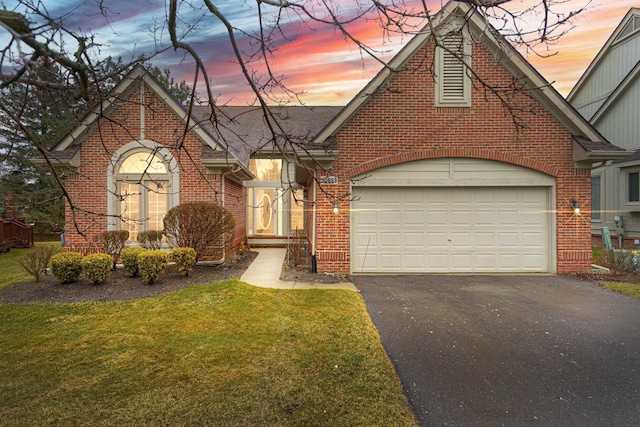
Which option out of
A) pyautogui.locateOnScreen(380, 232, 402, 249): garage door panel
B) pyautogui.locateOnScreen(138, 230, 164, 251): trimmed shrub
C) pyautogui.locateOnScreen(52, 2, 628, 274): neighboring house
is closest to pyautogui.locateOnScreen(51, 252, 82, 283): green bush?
pyautogui.locateOnScreen(138, 230, 164, 251): trimmed shrub

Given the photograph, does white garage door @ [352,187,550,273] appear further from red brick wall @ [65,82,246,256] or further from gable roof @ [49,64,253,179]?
red brick wall @ [65,82,246,256]

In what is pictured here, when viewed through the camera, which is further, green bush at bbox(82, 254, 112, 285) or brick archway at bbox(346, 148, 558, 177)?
brick archway at bbox(346, 148, 558, 177)

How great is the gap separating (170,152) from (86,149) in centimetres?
245

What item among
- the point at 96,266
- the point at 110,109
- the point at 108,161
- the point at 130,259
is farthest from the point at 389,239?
the point at 110,109

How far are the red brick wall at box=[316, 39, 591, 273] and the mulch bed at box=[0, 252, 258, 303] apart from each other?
10.2 ft

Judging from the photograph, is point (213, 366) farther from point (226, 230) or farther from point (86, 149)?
point (86, 149)

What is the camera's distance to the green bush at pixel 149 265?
26.4 feet

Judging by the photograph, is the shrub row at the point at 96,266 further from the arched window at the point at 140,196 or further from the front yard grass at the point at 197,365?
the arched window at the point at 140,196

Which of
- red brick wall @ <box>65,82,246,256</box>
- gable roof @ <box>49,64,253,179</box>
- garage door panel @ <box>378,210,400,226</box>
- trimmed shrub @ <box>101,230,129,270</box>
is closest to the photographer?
garage door panel @ <box>378,210,400,226</box>

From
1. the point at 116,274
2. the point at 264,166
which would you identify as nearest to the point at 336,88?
the point at 116,274

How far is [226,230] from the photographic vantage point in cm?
986

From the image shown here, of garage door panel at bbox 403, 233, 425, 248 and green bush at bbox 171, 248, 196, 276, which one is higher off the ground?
garage door panel at bbox 403, 233, 425, 248

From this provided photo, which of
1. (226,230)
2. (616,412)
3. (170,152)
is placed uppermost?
(170,152)

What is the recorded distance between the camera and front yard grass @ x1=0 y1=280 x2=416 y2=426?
10.7ft
